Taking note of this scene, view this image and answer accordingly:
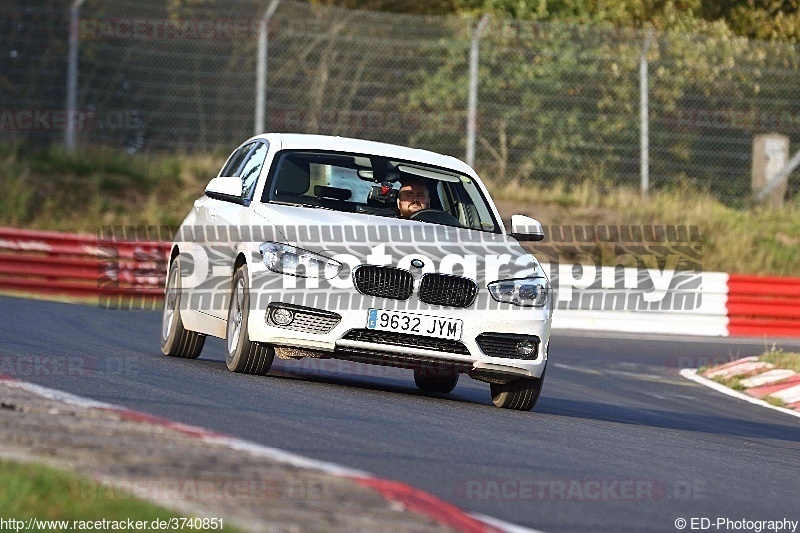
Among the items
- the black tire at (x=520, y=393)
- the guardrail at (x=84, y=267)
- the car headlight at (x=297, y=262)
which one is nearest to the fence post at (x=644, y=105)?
the guardrail at (x=84, y=267)

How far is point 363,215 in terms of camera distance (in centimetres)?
1089

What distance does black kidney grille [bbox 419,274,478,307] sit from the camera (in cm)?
1018

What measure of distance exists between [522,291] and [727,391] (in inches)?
231

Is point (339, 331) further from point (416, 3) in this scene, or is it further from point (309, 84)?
point (416, 3)

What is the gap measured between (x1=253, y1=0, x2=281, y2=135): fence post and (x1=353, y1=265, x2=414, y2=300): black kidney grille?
15.1m

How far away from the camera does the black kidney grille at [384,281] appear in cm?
1011

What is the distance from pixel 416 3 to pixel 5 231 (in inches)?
615

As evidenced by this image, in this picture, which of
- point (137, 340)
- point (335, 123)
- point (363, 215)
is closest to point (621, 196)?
point (335, 123)

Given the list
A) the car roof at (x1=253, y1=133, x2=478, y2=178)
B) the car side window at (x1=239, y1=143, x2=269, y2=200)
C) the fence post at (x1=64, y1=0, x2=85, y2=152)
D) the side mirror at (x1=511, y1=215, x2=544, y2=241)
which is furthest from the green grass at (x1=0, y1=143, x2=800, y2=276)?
the side mirror at (x1=511, y1=215, x2=544, y2=241)

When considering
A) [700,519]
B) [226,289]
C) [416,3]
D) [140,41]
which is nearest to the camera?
[700,519]

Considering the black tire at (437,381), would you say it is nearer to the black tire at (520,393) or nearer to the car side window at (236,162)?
the black tire at (520,393)

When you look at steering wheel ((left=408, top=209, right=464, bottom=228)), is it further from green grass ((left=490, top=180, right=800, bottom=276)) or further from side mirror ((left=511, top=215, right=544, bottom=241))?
green grass ((left=490, top=180, right=800, bottom=276))

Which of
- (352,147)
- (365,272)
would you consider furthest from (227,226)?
(365,272)

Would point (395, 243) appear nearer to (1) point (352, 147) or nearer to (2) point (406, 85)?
(1) point (352, 147)
